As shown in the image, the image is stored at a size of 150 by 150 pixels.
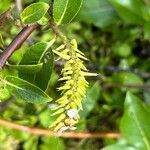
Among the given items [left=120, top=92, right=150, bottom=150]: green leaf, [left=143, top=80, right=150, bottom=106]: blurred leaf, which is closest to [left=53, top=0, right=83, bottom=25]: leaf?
[left=120, top=92, right=150, bottom=150]: green leaf

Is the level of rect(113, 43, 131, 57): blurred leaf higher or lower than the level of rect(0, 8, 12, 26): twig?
lower

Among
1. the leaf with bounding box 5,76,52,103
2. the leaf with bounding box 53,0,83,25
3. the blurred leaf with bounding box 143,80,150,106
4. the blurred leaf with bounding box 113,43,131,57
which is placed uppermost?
the leaf with bounding box 53,0,83,25

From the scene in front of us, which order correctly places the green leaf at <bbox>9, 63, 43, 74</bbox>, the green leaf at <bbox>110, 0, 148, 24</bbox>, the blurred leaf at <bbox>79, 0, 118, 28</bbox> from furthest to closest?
the blurred leaf at <bbox>79, 0, 118, 28</bbox>
the green leaf at <bbox>110, 0, 148, 24</bbox>
the green leaf at <bbox>9, 63, 43, 74</bbox>

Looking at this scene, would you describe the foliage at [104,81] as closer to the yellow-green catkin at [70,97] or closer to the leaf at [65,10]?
the leaf at [65,10]

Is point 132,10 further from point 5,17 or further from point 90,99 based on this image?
point 5,17

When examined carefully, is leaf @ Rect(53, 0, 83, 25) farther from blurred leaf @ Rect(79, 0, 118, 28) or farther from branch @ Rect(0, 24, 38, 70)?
blurred leaf @ Rect(79, 0, 118, 28)

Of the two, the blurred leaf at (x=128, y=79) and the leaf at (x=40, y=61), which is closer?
the leaf at (x=40, y=61)

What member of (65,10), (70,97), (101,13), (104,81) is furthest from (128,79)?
(70,97)

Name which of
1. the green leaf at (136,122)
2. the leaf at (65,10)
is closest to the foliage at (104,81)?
the green leaf at (136,122)
